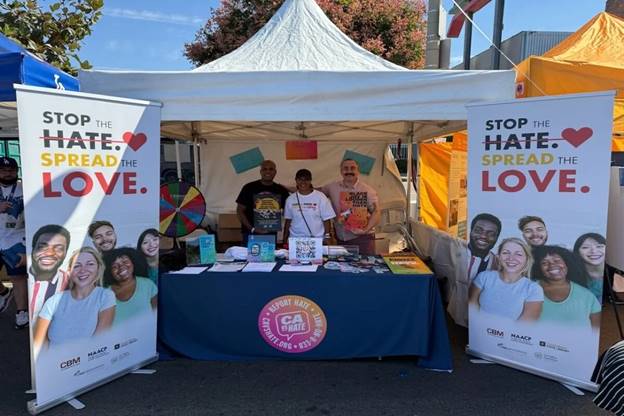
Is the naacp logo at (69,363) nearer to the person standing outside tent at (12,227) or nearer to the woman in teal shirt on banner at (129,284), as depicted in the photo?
the woman in teal shirt on banner at (129,284)

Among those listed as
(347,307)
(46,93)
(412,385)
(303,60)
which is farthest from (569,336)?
(46,93)

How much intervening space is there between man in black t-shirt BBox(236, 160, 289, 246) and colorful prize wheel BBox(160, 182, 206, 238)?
0.66 meters

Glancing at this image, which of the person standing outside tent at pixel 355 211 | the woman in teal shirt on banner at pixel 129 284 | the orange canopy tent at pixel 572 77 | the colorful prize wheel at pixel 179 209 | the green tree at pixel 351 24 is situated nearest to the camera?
the woman in teal shirt on banner at pixel 129 284

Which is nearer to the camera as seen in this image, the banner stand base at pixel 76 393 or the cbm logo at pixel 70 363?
the banner stand base at pixel 76 393

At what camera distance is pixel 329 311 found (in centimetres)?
285

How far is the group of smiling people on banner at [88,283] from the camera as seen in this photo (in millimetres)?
2332

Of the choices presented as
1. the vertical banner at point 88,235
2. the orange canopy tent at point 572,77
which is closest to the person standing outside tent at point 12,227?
the vertical banner at point 88,235

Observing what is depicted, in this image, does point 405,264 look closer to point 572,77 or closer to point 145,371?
point 145,371

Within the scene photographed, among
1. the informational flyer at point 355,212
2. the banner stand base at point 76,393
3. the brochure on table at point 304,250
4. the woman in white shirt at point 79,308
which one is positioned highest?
the informational flyer at point 355,212

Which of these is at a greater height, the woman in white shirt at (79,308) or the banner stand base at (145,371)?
the woman in white shirt at (79,308)

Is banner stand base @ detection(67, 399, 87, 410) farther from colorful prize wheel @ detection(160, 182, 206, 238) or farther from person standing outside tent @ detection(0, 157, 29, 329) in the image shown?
person standing outside tent @ detection(0, 157, 29, 329)

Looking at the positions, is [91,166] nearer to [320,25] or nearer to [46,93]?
[46,93]

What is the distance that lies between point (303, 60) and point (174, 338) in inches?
97.9

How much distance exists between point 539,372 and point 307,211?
210cm
